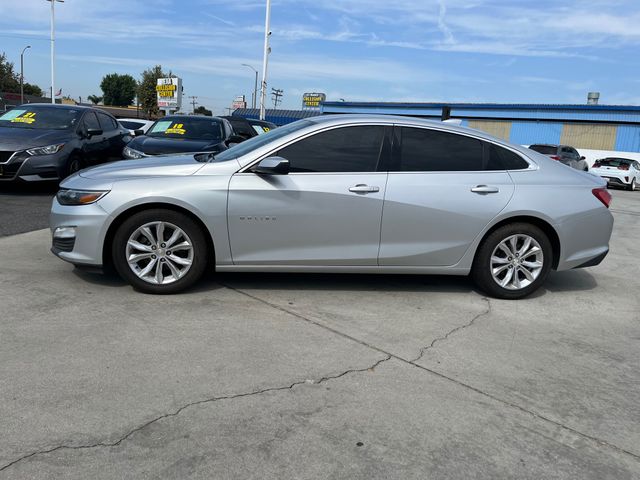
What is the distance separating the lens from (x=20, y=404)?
2846 millimetres

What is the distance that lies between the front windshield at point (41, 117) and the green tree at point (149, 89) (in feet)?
220

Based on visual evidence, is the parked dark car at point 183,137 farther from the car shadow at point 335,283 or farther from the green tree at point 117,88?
the green tree at point 117,88

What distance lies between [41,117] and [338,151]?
23.8 feet

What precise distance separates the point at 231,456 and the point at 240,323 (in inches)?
65.4

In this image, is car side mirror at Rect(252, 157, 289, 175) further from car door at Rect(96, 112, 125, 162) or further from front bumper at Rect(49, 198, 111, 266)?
car door at Rect(96, 112, 125, 162)

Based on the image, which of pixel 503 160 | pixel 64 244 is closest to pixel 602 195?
pixel 503 160

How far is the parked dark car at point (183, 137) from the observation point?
9.39 meters

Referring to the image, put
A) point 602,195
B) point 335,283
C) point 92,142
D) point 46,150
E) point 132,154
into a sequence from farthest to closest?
point 92,142 < point 132,154 < point 46,150 < point 335,283 < point 602,195

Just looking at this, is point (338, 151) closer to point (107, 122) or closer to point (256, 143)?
point (256, 143)

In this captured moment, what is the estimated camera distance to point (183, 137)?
33.4ft

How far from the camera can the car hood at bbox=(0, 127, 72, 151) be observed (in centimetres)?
873

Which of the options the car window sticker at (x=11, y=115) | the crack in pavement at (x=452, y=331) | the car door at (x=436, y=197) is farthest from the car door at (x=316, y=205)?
the car window sticker at (x=11, y=115)

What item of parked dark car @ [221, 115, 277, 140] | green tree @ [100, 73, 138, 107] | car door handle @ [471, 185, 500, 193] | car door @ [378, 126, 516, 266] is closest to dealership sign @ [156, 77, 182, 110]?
parked dark car @ [221, 115, 277, 140]

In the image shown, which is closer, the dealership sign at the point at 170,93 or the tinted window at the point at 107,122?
the tinted window at the point at 107,122
